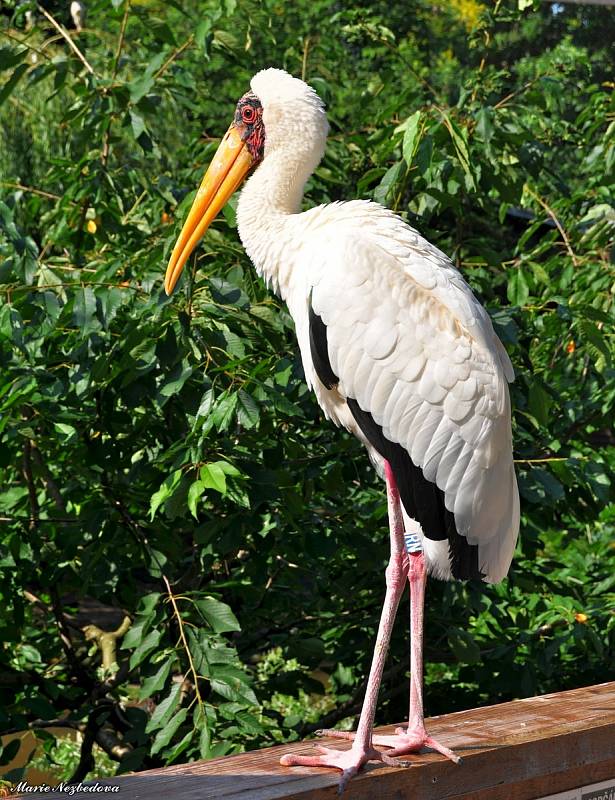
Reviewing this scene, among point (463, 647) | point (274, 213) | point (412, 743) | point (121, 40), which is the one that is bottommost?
point (463, 647)

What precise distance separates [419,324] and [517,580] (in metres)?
1.55

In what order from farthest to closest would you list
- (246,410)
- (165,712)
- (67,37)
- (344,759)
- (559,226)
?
1. (559,226)
2. (67,37)
3. (165,712)
4. (246,410)
5. (344,759)

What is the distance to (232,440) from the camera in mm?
3064

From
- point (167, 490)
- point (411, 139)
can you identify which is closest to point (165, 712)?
point (167, 490)

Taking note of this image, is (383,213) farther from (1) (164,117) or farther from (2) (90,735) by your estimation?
(1) (164,117)

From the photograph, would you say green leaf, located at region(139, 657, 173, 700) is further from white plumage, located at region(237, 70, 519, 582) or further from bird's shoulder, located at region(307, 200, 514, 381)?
bird's shoulder, located at region(307, 200, 514, 381)

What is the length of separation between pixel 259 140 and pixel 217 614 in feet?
4.33

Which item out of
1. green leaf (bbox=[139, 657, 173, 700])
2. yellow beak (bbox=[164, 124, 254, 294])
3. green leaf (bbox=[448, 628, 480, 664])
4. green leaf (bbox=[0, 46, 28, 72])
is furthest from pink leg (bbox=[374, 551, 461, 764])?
green leaf (bbox=[0, 46, 28, 72])

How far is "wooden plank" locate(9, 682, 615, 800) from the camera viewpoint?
6.62 feet

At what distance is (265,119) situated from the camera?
2926 millimetres

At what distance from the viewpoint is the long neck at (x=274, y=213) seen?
2.73 meters

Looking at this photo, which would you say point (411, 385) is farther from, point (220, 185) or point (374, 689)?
point (220, 185)

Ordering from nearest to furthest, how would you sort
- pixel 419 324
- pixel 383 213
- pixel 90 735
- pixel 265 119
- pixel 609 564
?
1. pixel 419 324
2. pixel 383 213
3. pixel 265 119
4. pixel 90 735
5. pixel 609 564

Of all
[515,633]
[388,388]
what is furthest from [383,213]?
[515,633]
